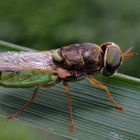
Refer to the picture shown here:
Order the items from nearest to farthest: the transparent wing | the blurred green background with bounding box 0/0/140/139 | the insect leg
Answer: the insect leg < the transparent wing < the blurred green background with bounding box 0/0/140/139

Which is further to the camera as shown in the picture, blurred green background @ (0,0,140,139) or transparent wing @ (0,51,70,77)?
blurred green background @ (0,0,140,139)

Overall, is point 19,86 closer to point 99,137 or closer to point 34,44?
point 99,137

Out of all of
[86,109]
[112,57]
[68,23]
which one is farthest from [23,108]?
[68,23]

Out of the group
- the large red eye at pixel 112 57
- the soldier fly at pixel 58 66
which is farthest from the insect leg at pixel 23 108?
the large red eye at pixel 112 57

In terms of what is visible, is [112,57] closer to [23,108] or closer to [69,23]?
[23,108]

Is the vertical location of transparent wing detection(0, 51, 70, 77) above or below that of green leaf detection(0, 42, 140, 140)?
above

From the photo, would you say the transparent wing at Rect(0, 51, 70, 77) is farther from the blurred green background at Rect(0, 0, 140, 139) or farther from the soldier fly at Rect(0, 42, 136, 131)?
the blurred green background at Rect(0, 0, 140, 139)

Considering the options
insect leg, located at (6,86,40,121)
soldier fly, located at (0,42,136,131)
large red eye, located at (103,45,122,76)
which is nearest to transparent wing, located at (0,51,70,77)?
soldier fly, located at (0,42,136,131)

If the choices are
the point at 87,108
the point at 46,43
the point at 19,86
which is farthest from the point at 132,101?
the point at 46,43

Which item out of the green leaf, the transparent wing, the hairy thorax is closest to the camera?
the green leaf
